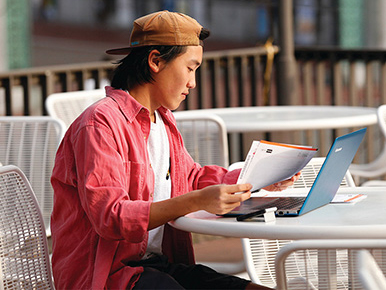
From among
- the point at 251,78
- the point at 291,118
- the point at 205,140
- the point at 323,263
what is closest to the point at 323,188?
the point at 323,263

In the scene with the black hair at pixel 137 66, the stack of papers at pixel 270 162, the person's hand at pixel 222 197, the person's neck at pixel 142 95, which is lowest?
the person's hand at pixel 222 197

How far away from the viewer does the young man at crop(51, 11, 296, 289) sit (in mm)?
2078

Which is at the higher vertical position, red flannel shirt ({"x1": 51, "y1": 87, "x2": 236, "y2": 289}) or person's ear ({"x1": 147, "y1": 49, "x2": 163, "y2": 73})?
person's ear ({"x1": 147, "y1": 49, "x2": 163, "y2": 73})

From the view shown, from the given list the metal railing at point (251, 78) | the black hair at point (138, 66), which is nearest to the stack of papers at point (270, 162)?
the black hair at point (138, 66)

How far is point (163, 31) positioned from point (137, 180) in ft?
1.39

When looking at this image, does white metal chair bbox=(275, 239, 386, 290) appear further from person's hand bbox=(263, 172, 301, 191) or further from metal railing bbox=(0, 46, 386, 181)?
→ metal railing bbox=(0, 46, 386, 181)

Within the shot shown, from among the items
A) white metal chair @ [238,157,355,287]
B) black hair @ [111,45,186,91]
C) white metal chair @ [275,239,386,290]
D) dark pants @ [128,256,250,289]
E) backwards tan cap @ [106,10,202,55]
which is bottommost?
white metal chair @ [238,157,355,287]

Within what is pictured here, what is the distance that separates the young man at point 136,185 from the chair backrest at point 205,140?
1.18 m

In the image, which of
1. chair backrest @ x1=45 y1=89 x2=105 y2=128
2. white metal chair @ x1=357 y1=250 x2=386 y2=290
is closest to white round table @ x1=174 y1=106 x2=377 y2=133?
chair backrest @ x1=45 y1=89 x2=105 y2=128

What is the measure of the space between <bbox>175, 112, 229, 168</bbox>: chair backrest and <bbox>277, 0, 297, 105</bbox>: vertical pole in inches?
105

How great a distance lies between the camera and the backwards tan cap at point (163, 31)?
2303 millimetres

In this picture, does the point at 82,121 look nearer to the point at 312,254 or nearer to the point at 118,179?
the point at 118,179

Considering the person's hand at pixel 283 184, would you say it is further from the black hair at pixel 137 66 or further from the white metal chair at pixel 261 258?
the black hair at pixel 137 66

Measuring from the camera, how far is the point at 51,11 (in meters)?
30.6
